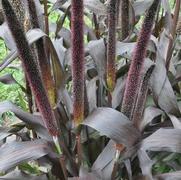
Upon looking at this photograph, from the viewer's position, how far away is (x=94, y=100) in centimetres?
151

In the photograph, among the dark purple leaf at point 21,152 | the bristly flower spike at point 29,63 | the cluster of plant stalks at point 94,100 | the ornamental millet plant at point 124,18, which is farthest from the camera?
the ornamental millet plant at point 124,18

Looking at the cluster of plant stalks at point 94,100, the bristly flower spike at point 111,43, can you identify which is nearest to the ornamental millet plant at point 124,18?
the cluster of plant stalks at point 94,100

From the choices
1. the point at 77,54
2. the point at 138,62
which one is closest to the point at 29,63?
the point at 77,54

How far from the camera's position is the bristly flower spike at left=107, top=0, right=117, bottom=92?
121 centimetres

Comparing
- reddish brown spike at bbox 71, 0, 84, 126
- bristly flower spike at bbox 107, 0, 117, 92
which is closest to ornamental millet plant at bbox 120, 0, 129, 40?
bristly flower spike at bbox 107, 0, 117, 92

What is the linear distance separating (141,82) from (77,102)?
182mm

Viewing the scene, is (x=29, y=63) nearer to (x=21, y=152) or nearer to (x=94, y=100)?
(x=21, y=152)

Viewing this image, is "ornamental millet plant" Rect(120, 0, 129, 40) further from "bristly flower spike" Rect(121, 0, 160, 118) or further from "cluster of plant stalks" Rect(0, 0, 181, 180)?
"bristly flower spike" Rect(121, 0, 160, 118)

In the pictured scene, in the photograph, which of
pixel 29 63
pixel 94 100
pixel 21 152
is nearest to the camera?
pixel 29 63

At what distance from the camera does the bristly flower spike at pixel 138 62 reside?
1029mm

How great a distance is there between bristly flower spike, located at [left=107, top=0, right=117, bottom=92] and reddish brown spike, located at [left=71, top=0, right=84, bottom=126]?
177mm

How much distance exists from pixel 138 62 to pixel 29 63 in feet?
0.87

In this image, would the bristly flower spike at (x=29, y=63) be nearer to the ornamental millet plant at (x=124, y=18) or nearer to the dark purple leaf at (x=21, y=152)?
the dark purple leaf at (x=21, y=152)

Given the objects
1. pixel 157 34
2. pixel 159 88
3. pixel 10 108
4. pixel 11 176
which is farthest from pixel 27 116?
pixel 157 34
